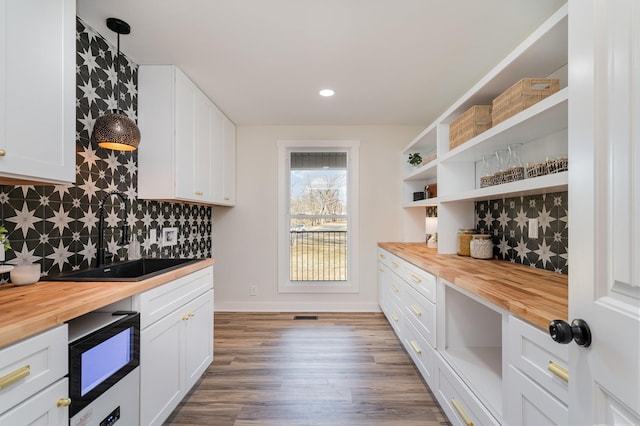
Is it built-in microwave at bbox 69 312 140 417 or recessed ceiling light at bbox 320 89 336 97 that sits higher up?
recessed ceiling light at bbox 320 89 336 97

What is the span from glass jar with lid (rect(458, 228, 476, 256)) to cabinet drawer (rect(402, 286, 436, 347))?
1.85 ft

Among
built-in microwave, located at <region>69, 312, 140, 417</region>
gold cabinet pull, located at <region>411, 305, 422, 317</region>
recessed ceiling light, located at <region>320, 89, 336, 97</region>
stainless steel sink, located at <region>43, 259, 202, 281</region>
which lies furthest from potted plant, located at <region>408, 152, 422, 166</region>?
built-in microwave, located at <region>69, 312, 140, 417</region>

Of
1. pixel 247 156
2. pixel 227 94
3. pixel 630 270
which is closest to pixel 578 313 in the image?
pixel 630 270

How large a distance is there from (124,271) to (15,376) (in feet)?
4.26

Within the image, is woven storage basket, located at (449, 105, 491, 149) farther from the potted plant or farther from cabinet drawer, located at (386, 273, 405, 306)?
cabinet drawer, located at (386, 273, 405, 306)

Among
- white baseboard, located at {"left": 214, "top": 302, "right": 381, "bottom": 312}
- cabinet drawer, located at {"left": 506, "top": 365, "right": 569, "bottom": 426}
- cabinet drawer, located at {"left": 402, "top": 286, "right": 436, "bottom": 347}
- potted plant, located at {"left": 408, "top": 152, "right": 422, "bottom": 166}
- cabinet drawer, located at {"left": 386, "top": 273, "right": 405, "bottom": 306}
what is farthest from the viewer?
white baseboard, located at {"left": 214, "top": 302, "right": 381, "bottom": 312}

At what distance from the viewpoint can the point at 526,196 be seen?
2.02m

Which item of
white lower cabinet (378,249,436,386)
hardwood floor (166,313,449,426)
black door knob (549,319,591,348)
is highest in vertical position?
black door knob (549,319,591,348)

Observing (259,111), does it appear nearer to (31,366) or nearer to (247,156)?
(247,156)

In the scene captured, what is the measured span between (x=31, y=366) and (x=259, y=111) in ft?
9.59

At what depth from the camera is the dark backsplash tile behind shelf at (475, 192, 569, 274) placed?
170 cm

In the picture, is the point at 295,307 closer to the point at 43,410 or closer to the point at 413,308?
the point at 413,308

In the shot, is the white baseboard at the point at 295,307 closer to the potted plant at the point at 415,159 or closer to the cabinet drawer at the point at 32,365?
the potted plant at the point at 415,159

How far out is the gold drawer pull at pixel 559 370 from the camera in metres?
0.87
